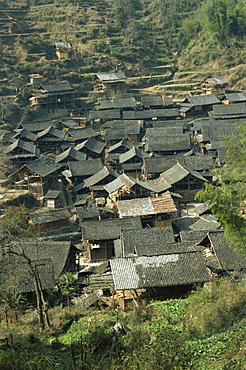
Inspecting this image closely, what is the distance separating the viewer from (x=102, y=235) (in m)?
28.8

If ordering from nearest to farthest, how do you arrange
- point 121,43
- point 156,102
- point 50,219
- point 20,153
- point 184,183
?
1. point 50,219
2. point 184,183
3. point 20,153
4. point 156,102
5. point 121,43

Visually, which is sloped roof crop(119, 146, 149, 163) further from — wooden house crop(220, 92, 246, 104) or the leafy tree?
the leafy tree

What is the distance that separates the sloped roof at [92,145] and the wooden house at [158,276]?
29275 millimetres

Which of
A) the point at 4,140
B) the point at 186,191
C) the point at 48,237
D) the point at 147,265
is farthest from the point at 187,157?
the point at 147,265

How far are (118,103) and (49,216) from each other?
31.2m

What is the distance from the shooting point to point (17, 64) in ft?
225

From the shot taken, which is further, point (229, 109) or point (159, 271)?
point (229, 109)

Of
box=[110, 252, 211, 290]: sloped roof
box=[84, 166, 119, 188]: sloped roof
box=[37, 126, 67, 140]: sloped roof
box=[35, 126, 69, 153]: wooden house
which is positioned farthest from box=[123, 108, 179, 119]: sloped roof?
box=[110, 252, 211, 290]: sloped roof

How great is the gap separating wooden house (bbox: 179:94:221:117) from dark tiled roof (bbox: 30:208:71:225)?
102ft

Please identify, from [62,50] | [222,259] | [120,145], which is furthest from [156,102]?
[222,259]

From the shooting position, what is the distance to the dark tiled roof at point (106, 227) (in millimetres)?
28656

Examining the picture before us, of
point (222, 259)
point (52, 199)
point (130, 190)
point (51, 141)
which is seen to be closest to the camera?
point (222, 259)

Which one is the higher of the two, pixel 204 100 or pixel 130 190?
pixel 204 100

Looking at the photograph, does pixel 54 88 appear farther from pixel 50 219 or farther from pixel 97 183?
pixel 50 219
